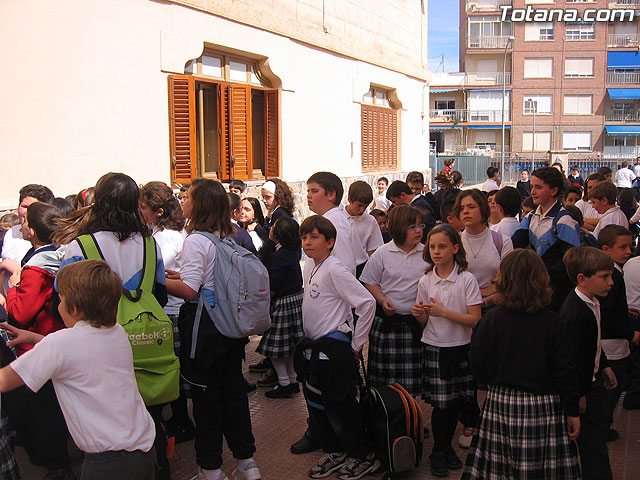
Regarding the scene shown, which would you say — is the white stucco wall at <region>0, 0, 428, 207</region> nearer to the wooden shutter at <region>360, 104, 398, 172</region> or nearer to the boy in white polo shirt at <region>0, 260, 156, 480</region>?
the wooden shutter at <region>360, 104, 398, 172</region>

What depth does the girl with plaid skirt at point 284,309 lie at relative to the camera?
19.1 feet

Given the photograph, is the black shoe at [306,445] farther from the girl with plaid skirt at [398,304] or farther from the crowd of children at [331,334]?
the girl with plaid skirt at [398,304]

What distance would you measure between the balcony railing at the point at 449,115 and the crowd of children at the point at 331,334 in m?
55.9

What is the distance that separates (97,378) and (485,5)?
6399 cm

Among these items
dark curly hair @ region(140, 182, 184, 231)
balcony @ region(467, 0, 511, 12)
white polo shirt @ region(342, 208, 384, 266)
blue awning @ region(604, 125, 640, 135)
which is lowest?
white polo shirt @ region(342, 208, 384, 266)

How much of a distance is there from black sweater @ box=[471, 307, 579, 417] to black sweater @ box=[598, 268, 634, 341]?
4.03 ft

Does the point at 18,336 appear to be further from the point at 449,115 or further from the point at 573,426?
the point at 449,115

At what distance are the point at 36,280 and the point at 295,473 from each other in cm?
218

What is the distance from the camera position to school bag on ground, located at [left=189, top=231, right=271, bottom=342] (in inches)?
159

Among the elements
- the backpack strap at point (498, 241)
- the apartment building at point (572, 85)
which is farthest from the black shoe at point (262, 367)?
the apartment building at point (572, 85)

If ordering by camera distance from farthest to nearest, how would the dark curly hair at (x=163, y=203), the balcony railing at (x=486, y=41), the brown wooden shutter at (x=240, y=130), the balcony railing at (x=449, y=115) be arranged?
the balcony railing at (x=449, y=115), the balcony railing at (x=486, y=41), the brown wooden shutter at (x=240, y=130), the dark curly hair at (x=163, y=203)

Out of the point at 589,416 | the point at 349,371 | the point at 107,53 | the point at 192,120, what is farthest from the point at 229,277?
the point at 192,120

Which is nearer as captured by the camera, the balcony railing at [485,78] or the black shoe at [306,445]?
the black shoe at [306,445]

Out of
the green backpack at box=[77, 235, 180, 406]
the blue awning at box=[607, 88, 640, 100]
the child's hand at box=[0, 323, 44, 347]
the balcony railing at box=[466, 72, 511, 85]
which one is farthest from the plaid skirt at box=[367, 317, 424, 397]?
the balcony railing at box=[466, 72, 511, 85]
